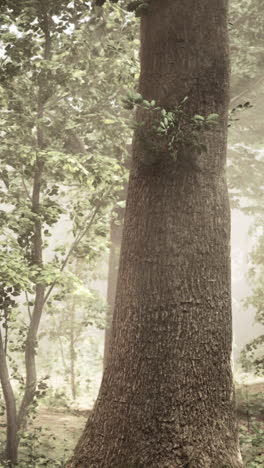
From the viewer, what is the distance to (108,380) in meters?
3.84

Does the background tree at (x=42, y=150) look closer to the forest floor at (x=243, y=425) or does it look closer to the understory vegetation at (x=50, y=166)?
the understory vegetation at (x=50, y=166)

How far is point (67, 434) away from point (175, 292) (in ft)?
18.8

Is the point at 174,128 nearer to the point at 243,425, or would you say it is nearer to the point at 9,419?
the point at 9,419

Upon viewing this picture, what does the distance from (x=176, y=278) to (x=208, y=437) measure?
1.26 metres

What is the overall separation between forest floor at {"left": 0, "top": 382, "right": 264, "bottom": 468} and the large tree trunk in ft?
4.57

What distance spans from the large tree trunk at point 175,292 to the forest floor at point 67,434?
139 cm

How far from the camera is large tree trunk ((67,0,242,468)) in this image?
3.53 meters

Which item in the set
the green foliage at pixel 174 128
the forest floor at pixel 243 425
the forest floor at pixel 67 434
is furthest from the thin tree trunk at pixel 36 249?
the green foliage at pixel 174 128

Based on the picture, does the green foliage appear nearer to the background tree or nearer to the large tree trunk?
the large tree trunk

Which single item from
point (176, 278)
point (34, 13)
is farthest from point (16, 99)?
point (176, 278)

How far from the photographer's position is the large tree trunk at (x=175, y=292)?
353 cm

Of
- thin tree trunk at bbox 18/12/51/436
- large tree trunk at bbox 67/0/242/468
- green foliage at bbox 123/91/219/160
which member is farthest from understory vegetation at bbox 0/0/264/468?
green foliage at bbox 123/91/219/160

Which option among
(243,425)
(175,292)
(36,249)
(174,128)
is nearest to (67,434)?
(243,425)

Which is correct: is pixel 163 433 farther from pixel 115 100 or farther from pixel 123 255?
pixel 115 100
